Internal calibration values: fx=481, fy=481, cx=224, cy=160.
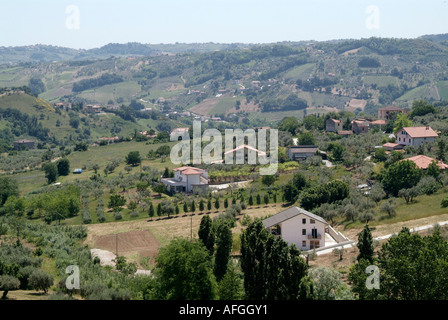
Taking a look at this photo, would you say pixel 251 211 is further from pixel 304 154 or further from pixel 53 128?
pixel 53 128

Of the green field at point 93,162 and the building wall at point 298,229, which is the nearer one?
the building wall at point 298,229

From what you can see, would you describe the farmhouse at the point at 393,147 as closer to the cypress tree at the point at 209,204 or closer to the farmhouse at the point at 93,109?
the cypress tree at the point at 209,204

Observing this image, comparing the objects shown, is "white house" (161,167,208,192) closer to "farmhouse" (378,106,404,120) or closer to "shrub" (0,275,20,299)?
"shrub" (0,275,20,299)

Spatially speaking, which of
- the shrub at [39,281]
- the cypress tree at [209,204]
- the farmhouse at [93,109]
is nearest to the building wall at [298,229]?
the cypress tree at [209,204]
